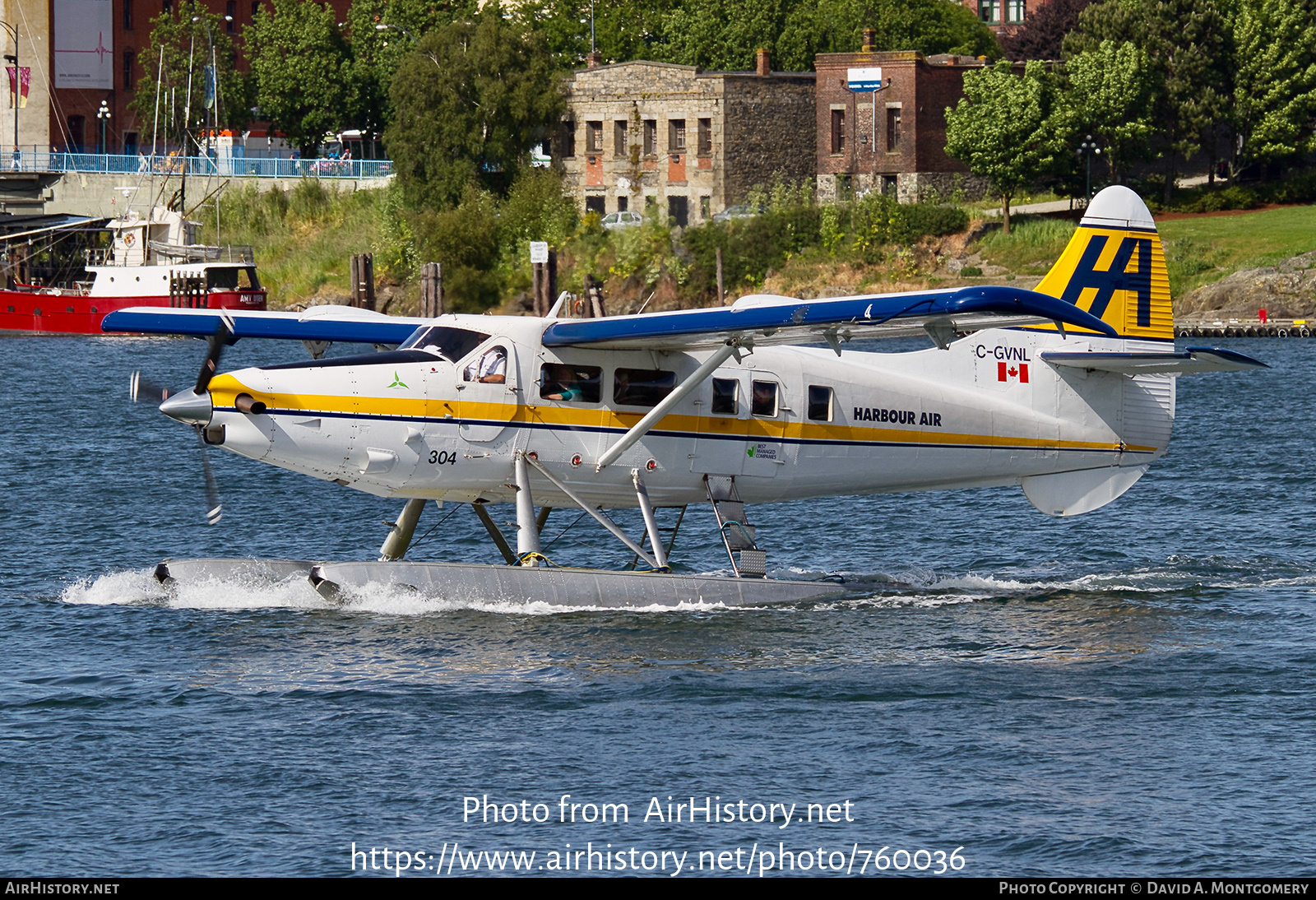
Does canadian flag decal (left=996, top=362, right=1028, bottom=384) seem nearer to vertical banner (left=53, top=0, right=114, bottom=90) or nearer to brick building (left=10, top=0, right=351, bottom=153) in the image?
brick building (left=10, top=0, right=351, bottom=153)

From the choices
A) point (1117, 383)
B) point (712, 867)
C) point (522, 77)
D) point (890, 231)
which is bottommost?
point (712, 867)

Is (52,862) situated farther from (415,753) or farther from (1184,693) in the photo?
(1184,693)

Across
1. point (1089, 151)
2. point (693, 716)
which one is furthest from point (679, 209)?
point (693, 716)

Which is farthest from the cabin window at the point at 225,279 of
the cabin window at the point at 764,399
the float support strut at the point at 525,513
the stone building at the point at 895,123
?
the float support strut at the point at 525,513

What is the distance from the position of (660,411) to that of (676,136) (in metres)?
57.3

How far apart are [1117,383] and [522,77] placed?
56.2m

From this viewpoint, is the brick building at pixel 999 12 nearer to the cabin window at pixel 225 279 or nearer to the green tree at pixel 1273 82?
the green tree at pixel 1273 82

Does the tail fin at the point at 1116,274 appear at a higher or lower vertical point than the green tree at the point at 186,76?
lower

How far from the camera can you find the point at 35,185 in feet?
255

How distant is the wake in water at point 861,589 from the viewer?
17.0m

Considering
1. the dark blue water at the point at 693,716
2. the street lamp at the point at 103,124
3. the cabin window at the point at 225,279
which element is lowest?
the dark blue water at the point at 693,716

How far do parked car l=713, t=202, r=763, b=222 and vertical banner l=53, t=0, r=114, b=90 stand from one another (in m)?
33.9

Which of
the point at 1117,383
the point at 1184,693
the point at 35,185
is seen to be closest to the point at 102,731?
the point at 1184,693

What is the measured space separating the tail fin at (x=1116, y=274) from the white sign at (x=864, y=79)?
2030 inches
